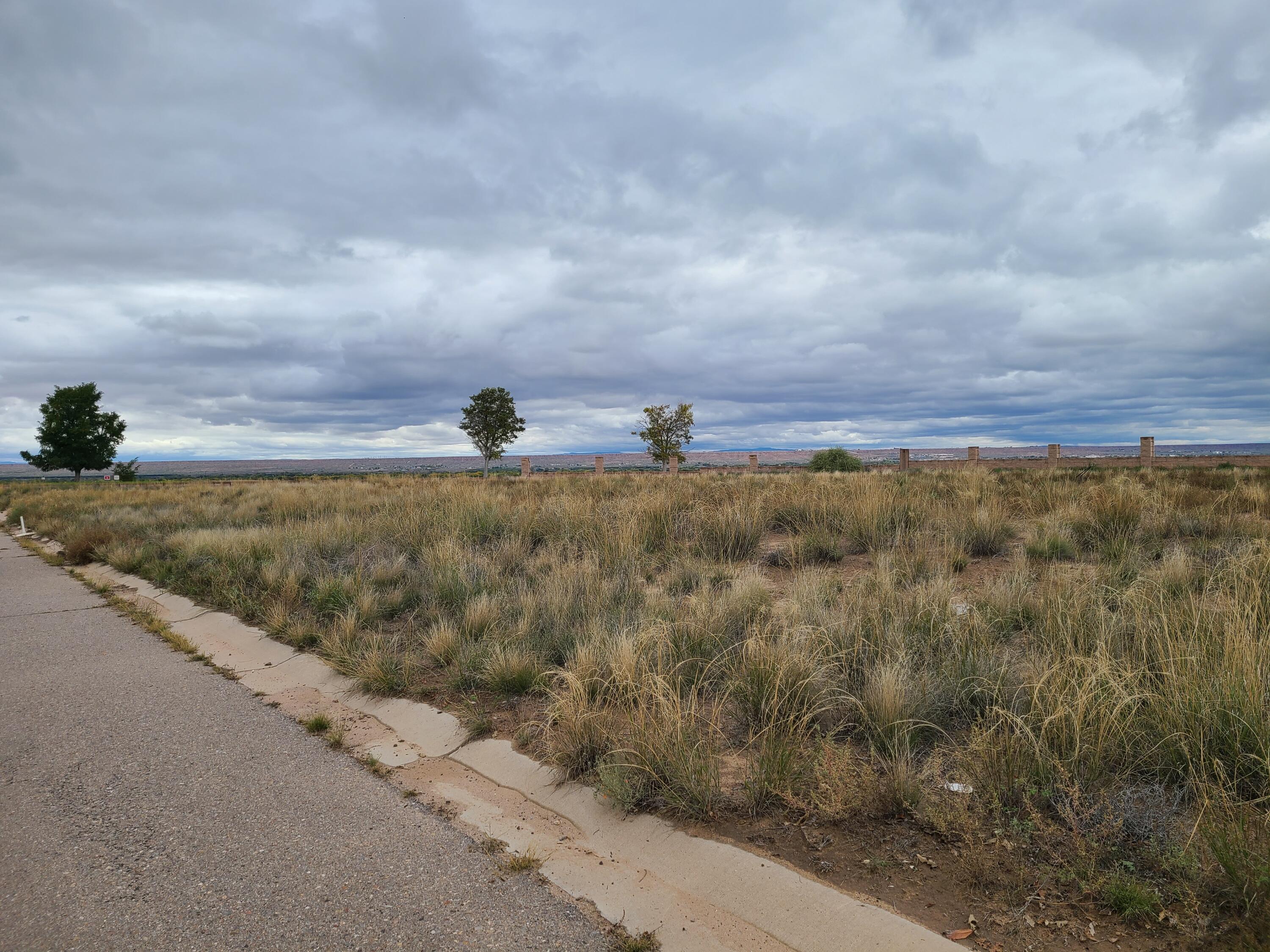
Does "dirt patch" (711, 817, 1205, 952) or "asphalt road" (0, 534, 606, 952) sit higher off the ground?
"dirt patch" (711, 817, 1205, 952)

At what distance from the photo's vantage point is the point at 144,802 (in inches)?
145

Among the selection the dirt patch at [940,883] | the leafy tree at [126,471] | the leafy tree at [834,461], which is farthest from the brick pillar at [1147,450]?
the leafy tree at [126,471]

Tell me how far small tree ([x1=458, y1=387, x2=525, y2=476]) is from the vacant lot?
A: 153ft

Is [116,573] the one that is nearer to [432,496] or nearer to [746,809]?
[432,496]

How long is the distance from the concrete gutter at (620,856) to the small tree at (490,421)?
173 ft

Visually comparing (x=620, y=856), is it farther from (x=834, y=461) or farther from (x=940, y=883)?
(x=834, y=461)

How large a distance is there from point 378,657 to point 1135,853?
4941mm

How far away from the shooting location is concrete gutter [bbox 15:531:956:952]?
262 centimetres

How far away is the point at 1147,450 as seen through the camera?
3431 cm

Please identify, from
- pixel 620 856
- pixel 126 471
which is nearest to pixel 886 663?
pixel 620 856

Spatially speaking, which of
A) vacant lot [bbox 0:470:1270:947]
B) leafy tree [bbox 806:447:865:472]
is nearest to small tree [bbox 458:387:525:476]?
leafy tree [bbox 806:447:865:472]

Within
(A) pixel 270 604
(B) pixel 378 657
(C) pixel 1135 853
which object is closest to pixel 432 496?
(A) pixel 270 604

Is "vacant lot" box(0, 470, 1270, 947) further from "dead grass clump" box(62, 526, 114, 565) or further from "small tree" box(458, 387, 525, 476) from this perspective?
"small tree" box(458, 387, 525, 476)

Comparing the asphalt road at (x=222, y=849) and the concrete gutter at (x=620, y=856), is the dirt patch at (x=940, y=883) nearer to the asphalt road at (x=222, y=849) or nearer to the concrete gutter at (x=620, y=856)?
the concrete gutter at (x=620, y=856)
